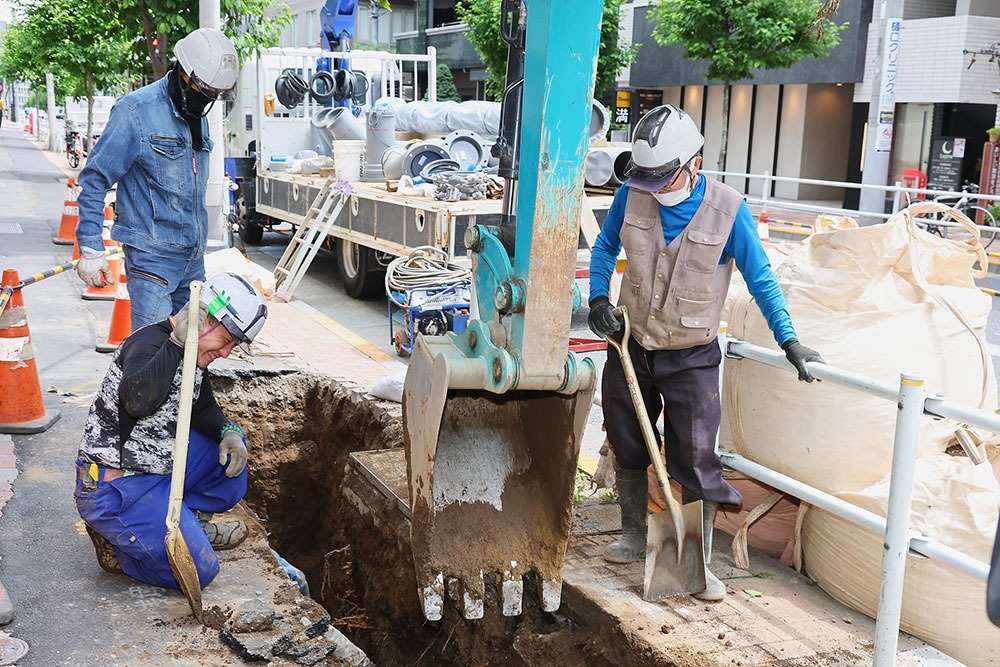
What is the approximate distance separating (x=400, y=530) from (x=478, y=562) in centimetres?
108

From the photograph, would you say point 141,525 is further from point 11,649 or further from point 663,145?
point 663,145

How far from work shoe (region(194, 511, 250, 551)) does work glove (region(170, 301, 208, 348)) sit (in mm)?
913

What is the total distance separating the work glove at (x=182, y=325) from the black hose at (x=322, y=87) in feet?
33.2

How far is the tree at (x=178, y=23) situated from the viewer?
12.4 metres

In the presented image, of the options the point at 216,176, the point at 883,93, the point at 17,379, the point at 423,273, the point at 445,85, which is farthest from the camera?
the point at 445,85

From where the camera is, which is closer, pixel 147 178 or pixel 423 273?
pixel 147 178

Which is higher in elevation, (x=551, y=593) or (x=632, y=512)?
(x=632, y=512)

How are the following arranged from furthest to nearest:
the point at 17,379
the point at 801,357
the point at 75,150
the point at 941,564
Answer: the point at 75,150 < the point at 17,379 < the point at 801,357 < the point at 941,564

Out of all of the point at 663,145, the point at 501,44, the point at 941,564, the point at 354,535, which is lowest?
the point at 354,535

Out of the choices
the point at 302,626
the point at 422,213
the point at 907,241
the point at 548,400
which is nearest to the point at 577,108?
the point at 548,400

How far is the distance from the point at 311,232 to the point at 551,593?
8006 millimetres

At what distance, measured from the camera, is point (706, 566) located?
3.86 meters

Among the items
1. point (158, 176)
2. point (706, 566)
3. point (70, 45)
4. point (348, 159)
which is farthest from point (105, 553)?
point (70, 45)

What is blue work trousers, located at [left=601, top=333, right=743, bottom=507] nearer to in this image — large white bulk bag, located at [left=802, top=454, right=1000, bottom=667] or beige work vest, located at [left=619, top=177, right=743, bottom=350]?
beige work vest, located at [left=619, top=177, right=743, bottom=350]
